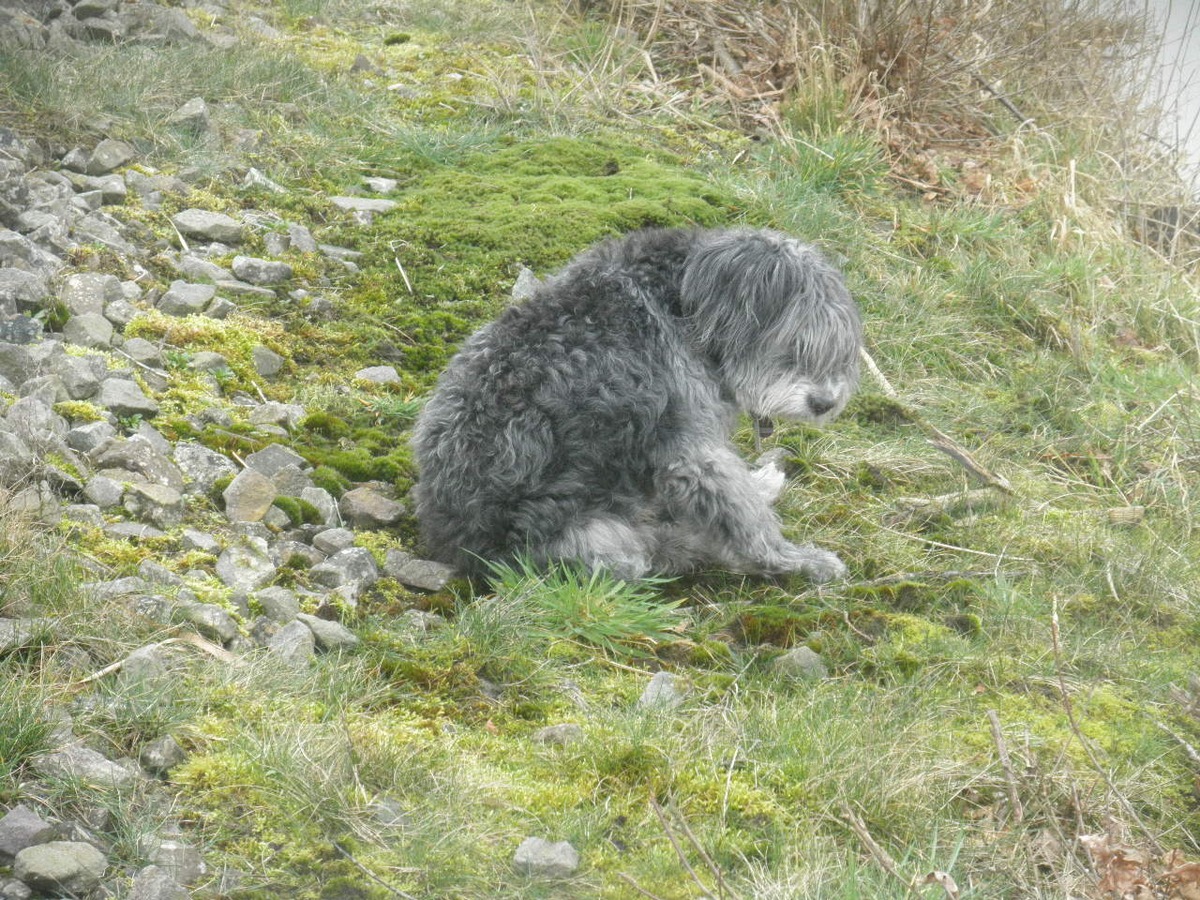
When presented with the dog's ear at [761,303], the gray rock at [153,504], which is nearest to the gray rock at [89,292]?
the gray rock at [153,504]

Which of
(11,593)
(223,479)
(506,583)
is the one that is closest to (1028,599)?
(506,583)

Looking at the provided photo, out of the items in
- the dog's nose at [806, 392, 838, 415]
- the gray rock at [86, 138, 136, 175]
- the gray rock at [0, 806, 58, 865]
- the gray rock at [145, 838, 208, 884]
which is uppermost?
the gray rock at [86, 138, 136, 175]

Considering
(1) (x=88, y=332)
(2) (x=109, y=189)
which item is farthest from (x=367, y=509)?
(2) (x=109, y=189)

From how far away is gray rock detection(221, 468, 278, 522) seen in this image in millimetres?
4562

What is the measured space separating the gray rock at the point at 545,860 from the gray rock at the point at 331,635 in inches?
43.9

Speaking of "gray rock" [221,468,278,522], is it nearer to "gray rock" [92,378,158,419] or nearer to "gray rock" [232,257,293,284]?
"gray rock" [92,378,158,419]

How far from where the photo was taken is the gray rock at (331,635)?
3973 mm

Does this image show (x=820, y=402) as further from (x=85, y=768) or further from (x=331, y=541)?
(x=85, y=768)

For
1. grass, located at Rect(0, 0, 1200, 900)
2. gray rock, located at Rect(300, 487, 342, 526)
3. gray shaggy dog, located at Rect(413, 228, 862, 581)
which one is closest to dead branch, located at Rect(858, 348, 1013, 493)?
grass, located at Rect(0, 0, 1200, 900)

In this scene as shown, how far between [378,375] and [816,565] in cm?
222

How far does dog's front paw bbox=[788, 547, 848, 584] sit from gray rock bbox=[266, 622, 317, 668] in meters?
1.95

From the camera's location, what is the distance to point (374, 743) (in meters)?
3.33

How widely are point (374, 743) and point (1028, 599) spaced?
8.84 feet

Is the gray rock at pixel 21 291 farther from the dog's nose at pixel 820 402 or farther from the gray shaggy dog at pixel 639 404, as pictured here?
the dog's nose at pixel 820 402
